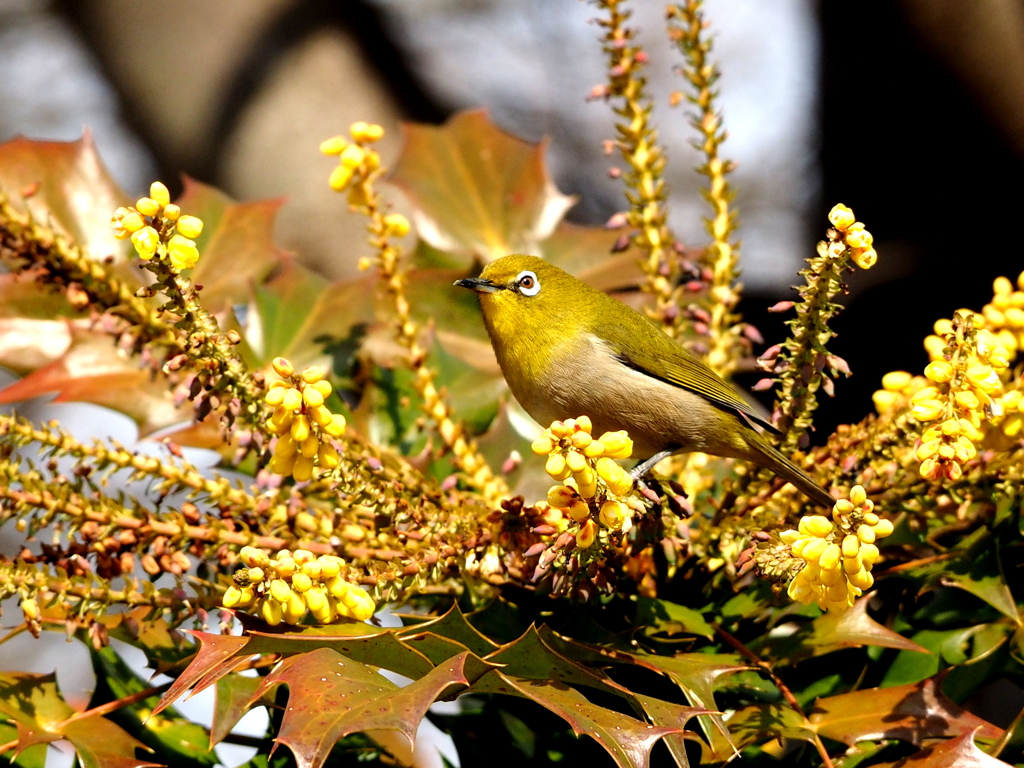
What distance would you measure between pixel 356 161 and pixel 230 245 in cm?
43

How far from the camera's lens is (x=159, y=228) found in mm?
910

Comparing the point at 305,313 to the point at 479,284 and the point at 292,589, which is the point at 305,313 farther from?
the point at 292,589

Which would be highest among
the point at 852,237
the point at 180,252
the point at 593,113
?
the point at 852,237

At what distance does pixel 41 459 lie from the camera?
3.61 feet

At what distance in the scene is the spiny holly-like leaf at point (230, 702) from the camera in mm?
882

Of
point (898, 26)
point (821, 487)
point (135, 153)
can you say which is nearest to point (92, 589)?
point (821, 487)

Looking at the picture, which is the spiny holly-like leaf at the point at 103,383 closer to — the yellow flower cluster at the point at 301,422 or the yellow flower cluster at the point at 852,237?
the yellow flower cluster at the point at 301,422

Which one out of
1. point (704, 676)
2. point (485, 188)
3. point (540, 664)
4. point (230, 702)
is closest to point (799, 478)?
point (704, 676)

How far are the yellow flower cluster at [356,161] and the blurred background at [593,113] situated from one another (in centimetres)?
73

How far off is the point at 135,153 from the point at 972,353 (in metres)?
4.28

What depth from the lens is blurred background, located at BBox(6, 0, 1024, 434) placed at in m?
2.60

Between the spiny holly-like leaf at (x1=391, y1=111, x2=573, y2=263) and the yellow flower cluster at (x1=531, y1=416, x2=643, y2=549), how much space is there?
97 cm

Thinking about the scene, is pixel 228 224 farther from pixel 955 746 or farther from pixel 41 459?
pixel 955 746

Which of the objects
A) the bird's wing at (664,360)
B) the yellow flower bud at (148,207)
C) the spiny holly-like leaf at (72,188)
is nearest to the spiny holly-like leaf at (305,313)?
the spiny holly-like leaf at (72,188)
